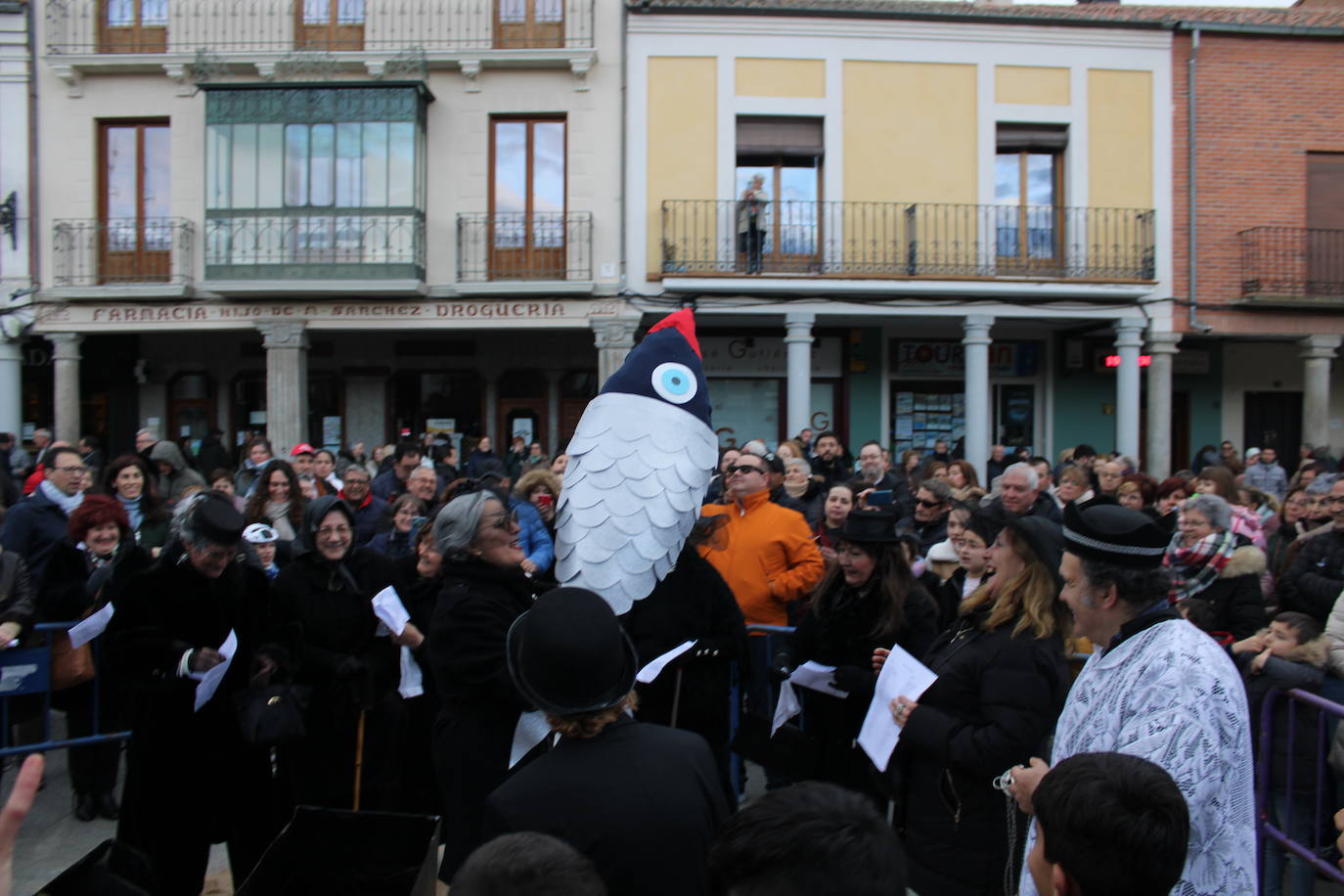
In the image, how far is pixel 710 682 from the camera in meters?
3.53

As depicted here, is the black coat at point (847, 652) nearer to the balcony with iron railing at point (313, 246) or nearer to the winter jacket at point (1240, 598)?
the winter jacket at point (1240, 598)

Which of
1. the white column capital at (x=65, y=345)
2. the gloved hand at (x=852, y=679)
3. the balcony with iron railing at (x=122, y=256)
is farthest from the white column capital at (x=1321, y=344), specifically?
the white column capital at (x=65, y=345)

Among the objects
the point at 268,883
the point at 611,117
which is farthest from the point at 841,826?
the point at 611,117

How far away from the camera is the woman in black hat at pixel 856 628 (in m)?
3.64

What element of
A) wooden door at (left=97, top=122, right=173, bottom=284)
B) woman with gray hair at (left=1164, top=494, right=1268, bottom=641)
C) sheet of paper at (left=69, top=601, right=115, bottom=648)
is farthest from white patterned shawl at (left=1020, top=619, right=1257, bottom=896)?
wooden door at (left=97, top=122, right=173, bottom=284)

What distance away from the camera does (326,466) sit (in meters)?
8.05

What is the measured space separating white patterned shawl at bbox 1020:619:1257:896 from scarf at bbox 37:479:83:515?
227 inches

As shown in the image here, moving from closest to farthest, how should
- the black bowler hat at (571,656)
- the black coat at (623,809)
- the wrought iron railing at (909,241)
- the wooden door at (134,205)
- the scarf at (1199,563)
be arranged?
1. the black coat at (623,809)
2. the black bowler hat at (571,656)
3. the scarf at (1199,563)
4. the wrought iron railing at (909,241)
5. the wooden door at (134,205)

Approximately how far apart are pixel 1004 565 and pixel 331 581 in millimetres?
2669

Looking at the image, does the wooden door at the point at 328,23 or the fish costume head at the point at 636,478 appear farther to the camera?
the wooden door at the point at 328,23

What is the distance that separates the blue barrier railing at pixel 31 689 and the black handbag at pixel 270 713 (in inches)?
51.1

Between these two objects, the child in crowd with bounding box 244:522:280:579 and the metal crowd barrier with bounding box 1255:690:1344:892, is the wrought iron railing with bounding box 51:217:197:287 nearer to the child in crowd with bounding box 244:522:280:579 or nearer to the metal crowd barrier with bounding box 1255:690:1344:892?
the child in crowd with bounding box 244:522:280:579

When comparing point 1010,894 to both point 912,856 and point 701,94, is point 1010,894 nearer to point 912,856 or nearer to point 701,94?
point 912,856

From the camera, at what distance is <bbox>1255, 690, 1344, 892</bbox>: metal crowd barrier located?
11.3 feet
